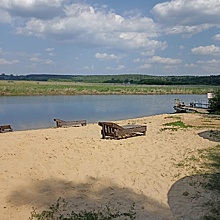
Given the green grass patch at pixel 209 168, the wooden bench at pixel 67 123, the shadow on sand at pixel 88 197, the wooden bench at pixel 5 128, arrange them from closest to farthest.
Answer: the shadow on sand at pixel 88 197, the green grass patch at pixel 209 168, the wooden bench at pixel 5 128, the wooden bench at pixel 67 123

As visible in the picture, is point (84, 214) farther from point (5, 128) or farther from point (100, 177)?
point (5, 128)

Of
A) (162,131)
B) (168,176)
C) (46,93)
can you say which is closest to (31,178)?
(168,176)

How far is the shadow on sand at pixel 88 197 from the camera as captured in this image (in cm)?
628

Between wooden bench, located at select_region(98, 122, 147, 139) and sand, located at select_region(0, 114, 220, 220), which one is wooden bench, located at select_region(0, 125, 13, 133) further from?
wooden bench, located at select_region(98, 122, 147, 139)

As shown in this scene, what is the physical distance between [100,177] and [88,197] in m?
1.41

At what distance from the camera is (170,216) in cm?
600

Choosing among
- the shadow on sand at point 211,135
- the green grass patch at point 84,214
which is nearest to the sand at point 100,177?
the green grass patch at point 84,214

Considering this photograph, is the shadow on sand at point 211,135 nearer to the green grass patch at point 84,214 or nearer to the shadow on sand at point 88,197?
the shadow on sand at point 88,197

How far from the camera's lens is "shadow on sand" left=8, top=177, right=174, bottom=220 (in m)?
6.28

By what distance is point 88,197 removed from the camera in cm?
688

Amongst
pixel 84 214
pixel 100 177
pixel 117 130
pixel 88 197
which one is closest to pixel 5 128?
pixel 117 130

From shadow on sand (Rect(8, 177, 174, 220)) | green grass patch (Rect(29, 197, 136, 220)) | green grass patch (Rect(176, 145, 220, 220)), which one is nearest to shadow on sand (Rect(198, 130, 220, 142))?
green grass patch (Rect(176, 145, 220, 220))

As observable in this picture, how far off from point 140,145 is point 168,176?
366 cm

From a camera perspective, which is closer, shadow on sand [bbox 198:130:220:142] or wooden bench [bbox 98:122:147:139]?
shadow on sand [bbox 198:130:220:142]
